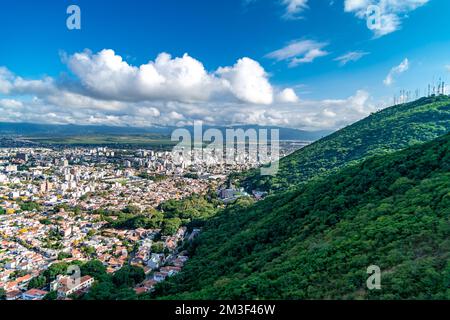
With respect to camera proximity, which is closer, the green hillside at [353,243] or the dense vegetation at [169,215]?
the green hillside at [353,243]

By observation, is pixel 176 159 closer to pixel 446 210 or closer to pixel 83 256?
pixel 83 256

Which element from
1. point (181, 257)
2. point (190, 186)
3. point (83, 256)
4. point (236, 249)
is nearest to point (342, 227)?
point (236, 249)

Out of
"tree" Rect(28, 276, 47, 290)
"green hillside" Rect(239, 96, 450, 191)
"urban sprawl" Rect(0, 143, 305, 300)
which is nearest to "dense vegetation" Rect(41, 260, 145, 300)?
"tree" Rect(28, 276, 47, 290)

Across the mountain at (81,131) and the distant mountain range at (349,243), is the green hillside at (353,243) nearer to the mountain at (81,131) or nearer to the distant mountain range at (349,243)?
the distant mountain range at (349,243)

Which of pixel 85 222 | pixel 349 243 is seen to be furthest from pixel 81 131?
pixel 349 243

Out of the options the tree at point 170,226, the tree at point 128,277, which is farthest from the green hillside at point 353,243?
the tree at point 170,226
